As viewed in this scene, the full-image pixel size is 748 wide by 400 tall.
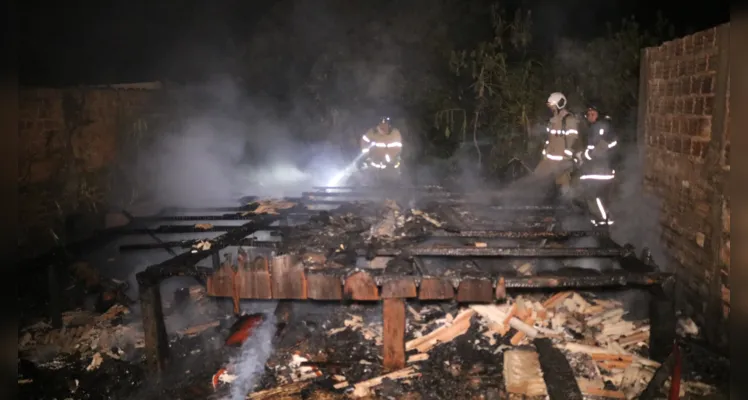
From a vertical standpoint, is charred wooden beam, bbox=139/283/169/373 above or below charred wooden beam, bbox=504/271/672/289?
below

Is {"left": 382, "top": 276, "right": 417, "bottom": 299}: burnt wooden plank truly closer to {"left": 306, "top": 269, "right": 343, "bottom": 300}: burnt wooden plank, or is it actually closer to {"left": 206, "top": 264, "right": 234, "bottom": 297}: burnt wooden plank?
{"left": 306, "top": 269, "right": 343, "bottom": 300}: burnt wooden plank

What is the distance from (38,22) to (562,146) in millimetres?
10832

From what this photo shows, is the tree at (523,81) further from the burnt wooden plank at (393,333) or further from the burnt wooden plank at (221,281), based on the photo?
the burnt wooden plank at (221,281)

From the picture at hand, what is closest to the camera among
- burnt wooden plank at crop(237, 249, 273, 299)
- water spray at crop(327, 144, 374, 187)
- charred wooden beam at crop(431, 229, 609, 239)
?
burnt wooden plank at crop(237, 249, 273, 299)

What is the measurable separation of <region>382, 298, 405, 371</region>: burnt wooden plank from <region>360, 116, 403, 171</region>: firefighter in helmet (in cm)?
647

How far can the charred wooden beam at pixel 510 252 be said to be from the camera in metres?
4.95

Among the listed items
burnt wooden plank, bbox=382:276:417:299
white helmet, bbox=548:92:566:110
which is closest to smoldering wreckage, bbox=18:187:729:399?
burnt wooden plank, bbox=382:276:417:299

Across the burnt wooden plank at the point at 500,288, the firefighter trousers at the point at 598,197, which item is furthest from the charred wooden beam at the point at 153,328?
the firefighter trousers at the point at 598,197

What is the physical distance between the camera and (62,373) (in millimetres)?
4875

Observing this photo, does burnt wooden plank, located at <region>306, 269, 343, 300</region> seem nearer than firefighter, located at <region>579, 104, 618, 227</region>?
Yes

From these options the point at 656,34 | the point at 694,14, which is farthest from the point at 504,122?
the point at 694,14

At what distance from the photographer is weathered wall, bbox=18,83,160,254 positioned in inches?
266

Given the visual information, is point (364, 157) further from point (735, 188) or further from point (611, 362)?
point (735, 188)

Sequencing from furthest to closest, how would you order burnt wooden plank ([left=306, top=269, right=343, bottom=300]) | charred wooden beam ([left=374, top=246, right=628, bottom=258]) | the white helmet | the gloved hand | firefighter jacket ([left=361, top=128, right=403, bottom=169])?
firefighter jacket ([left=361, top=128, right=403, bottom=169]), the white helmet, the gloved hand, charred wooden beam ([left=374, top=246, right=628, bottom=258]), burnt wooden plank ([left=306, top=269, right=343, bottom=300])
